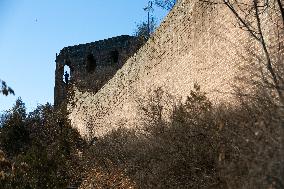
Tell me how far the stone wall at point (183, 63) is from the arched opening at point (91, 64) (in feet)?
44.4

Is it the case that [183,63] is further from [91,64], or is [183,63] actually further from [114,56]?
[91,64]

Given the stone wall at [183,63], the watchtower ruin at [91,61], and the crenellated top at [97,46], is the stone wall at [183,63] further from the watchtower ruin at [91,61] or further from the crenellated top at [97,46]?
the crenellated top at [97,46]

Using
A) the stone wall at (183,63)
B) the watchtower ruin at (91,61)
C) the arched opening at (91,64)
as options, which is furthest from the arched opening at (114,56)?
the stone wall at (183,63)

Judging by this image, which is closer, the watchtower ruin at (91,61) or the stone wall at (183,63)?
the stone wall at (183,63)

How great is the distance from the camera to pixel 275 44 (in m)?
8.27

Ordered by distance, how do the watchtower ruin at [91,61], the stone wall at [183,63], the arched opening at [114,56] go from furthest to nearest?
the arched opening at [114,56]
the watchtower ruin at [91,61]
the stone wall at [183,63]

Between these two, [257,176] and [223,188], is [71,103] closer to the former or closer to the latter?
[223,188]

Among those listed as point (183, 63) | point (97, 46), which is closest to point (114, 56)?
point (97, 46)

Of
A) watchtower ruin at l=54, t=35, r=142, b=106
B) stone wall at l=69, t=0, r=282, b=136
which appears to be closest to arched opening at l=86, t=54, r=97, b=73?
watchtower ruin at l=54, t=35, r=142, b=106

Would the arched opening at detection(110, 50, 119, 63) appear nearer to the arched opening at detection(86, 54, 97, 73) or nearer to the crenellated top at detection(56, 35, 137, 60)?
the crenellated top at detection(56, 35, 137, 60)

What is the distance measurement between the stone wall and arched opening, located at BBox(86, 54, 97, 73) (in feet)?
44.4

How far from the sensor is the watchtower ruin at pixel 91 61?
30.9 meters

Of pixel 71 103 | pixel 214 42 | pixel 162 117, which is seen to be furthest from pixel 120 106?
pixel 71 103

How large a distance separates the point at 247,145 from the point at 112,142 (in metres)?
8.93
